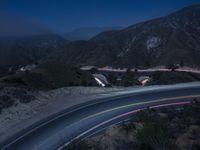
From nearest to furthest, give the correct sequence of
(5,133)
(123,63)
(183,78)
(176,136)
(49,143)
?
(176,136), (49,143), (5,133), (183,78), (123,63)

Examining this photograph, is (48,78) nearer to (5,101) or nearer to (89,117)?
(5,101)

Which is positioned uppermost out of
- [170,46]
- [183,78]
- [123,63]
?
[183,78]

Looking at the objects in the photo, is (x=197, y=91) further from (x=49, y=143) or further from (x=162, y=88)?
(x=49, y=143)

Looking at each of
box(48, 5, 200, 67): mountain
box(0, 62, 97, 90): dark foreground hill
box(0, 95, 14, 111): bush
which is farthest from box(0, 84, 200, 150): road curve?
box(48, 5, 200, 67): mountain

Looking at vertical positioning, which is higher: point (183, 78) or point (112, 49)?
point (183, 78)

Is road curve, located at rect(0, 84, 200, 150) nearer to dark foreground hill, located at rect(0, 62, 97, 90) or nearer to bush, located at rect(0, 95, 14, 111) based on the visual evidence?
bush, located at rect(0, 95, 14, 111)

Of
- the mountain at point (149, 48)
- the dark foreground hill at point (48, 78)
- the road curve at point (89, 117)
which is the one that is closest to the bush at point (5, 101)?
the dark foreground hill at point (48, 78)

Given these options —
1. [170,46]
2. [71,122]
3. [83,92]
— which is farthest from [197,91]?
[170,46]
